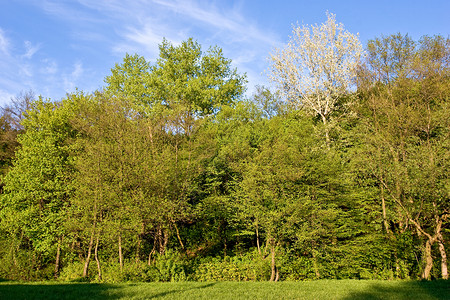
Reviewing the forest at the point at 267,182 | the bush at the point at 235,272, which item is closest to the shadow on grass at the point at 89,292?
the forest at the point at 267,182

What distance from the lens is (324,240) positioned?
19234 mm

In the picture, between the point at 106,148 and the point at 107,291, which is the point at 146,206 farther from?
the point at 107,291

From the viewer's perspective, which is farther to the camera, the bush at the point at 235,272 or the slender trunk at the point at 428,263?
the bush at the point at 235,272

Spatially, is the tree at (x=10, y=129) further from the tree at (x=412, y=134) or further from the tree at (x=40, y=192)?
the tree at (x=412, y=134)

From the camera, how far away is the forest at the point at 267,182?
1788 cm

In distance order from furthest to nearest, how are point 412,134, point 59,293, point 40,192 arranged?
point 40,192
point 412,134
point 59,293

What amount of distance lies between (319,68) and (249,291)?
75.0 feet

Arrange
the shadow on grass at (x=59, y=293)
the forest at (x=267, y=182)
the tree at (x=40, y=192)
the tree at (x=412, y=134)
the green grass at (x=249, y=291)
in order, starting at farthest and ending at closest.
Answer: the tree at (x=40, y=192)
the forest at (x=267, y=182)
the tree at (x=412, y=134)
the green grass at (x=249, y=291)
the shadow on grass at (x=59, y=293)

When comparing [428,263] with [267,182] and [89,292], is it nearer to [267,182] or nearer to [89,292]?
[267,182]

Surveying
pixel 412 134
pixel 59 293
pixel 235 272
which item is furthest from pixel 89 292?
pixel 412 134

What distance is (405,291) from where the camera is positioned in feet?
35.2

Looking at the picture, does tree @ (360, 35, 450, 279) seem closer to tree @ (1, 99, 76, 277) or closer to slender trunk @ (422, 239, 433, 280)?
slender trunk @ (422, 239, 433, 280)

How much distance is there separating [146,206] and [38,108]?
52.0ft

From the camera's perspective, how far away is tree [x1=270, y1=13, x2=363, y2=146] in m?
→ 28.0
